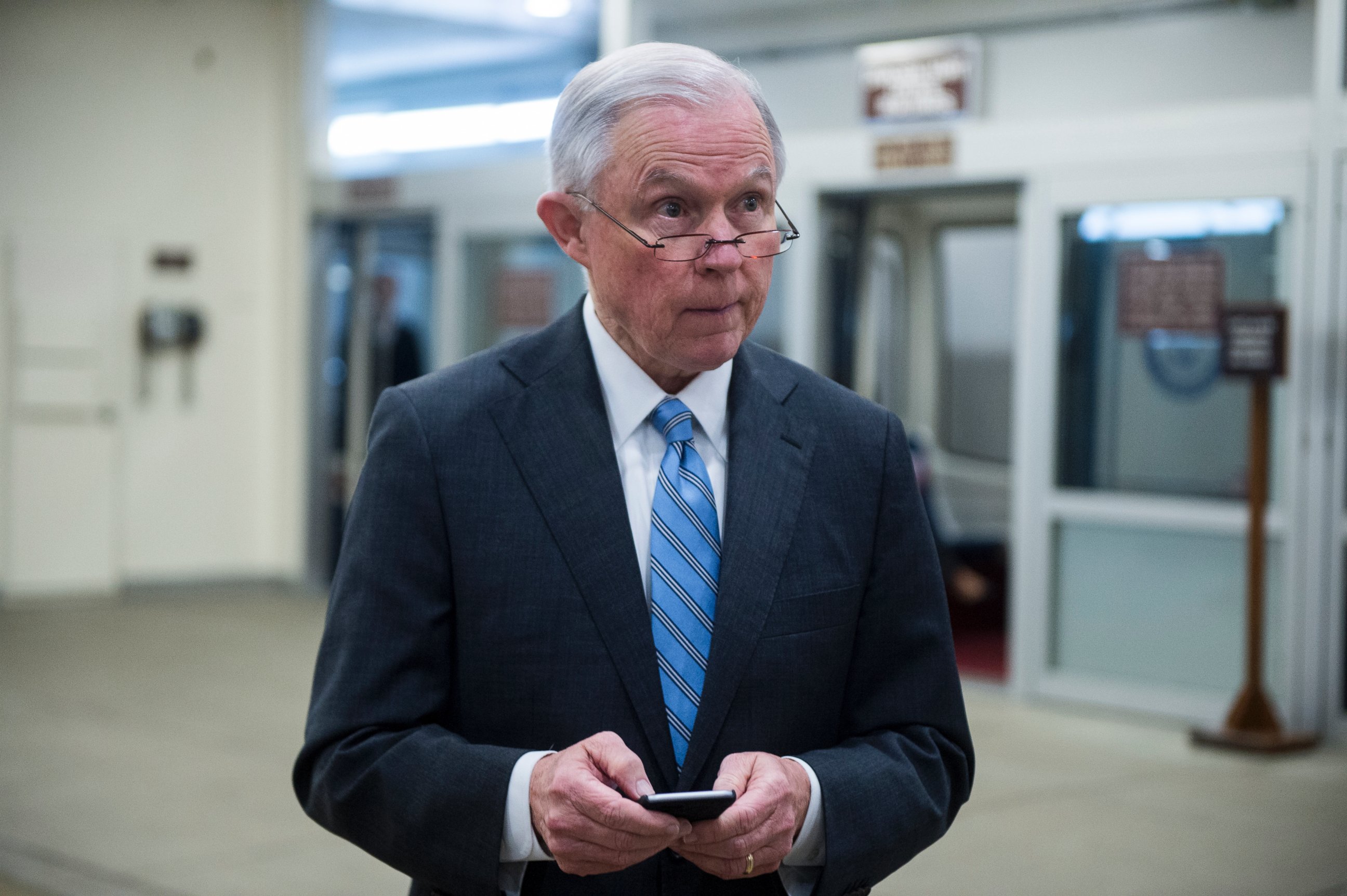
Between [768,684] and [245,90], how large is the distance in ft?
26.2

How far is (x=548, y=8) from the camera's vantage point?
807 cm

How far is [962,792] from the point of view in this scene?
1.48 m

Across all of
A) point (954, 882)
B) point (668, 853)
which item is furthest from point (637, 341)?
point (954, 882)

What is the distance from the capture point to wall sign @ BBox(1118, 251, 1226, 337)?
5.32 metres

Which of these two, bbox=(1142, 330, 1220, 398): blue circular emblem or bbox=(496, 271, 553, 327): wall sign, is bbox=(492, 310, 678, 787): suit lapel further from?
bbox=(496, 271, 553, 327): wall sign

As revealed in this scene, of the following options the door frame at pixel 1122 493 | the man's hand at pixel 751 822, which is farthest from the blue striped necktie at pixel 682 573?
the door frame at pixel 1122 493

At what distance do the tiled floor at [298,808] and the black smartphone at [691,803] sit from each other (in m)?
2.66

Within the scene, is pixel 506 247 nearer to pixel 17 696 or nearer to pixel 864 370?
pixel 864 370

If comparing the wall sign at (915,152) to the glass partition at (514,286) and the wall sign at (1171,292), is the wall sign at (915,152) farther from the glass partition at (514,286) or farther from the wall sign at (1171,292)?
the glass partition at (514,286)

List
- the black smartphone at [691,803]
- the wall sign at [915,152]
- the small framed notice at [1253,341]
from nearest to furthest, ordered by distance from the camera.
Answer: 1. the black smartphone at [691,803]
2. the small framed notice at [1253,341]
3. the wall sign at [915,152]

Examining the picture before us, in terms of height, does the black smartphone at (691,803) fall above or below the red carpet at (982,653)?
above

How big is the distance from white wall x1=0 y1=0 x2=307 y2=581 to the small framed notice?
5.64 meters

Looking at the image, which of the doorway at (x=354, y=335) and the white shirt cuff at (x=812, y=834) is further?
the doorway at (x=354, y=335)

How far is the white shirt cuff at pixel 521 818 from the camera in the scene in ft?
4.13
